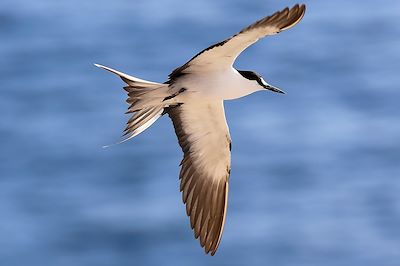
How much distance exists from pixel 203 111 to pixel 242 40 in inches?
23.4

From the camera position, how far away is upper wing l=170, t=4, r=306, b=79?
3.79m

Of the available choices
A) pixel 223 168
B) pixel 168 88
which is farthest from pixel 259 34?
pixel 223 168

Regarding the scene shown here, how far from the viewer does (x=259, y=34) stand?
389 cm

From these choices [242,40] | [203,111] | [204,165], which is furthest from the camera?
[204,165]

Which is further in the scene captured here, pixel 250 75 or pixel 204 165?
pixel 204 165

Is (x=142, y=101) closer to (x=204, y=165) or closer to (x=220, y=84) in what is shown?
(x=220, y=84)

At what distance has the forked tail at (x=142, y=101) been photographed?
4363mm

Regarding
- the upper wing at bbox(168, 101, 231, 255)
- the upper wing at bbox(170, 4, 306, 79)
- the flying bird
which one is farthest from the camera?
the upper wing at bbox(168, 101, 231, 255)

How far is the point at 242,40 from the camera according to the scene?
13.2 ft

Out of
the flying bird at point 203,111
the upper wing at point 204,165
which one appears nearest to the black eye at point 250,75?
the flying bird at point 203,111

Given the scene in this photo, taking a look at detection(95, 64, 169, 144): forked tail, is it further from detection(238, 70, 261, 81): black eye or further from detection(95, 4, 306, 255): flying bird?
detection(238, 70, 261, 81): black eye

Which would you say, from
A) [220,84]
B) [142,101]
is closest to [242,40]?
[220,84]

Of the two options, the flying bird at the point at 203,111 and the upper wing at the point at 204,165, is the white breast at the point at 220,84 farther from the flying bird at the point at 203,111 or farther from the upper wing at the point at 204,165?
the upper wing at the point at 204,165

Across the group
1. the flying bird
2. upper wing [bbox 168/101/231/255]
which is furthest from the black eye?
upper wing [bbox 168/101/231/255]
